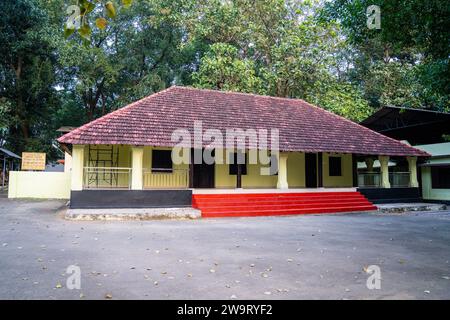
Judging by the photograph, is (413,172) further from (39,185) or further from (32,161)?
(32,161)

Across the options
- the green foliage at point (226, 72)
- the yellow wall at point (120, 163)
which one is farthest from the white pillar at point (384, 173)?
the yellow wall at point (120, 163)

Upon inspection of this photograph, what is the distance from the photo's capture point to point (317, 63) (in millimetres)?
25047

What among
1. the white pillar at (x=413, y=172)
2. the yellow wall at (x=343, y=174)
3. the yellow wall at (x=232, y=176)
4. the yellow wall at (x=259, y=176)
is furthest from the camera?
the yellow wall at (x=343, y=174)

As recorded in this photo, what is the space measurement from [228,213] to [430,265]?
321 inches

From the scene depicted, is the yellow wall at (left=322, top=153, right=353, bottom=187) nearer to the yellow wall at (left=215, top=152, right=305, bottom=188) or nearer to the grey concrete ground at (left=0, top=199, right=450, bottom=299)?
the yellow wall at (left=215, top=152, right=305, bottom=188)

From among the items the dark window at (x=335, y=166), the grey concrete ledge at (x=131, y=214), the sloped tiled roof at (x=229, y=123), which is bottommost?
the grey concrete ledge at (x=131, y=214)

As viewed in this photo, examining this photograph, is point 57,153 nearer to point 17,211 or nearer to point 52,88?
point 52,88

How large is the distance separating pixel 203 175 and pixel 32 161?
35.0ft

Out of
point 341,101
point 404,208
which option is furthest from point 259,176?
point 341,101

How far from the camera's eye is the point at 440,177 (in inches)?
784

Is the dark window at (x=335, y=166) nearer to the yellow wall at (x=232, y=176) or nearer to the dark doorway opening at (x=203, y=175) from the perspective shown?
the yellow wall at (x=232, y=176)

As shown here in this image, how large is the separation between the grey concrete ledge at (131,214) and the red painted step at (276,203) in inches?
28.0

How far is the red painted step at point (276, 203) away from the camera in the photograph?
13.6 meters

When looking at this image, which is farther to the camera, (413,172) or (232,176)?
(413,172)
